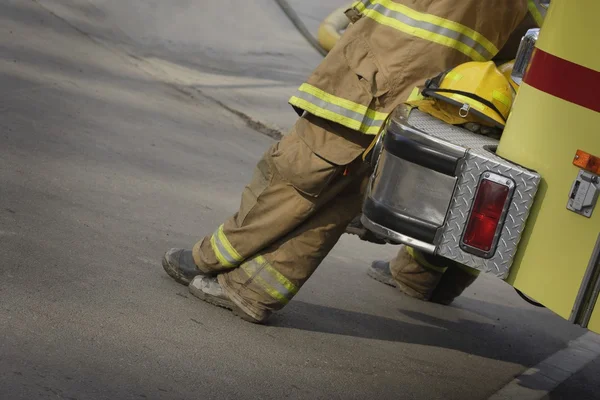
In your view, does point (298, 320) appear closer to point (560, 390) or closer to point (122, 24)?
point (560, 390)

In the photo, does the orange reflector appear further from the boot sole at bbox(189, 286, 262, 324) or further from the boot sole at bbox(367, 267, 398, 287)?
the boot sole at bbox(367, 267, 398, 287)

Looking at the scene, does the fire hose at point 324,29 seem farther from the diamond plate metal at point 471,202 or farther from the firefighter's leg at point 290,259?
the diamond plate metal at point 471,202

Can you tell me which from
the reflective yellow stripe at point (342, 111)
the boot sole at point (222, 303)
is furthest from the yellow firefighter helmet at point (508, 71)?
the boot sole at point (222, 303)

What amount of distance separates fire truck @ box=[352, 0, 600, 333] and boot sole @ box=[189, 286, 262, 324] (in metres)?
1.04

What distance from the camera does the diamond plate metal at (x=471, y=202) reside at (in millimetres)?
3363

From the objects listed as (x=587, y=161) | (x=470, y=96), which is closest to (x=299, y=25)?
(x=470, y=96)

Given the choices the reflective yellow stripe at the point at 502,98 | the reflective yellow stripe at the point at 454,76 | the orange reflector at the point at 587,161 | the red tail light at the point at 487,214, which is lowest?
the red tail light at the point at 487,214

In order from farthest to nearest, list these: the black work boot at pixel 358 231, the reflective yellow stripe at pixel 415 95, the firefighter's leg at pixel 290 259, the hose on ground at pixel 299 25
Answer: the hose on ground at pixel 299 25 < the black work boot at pixel 358 231 < the firefighter's leg at pixel 290 259 < the reflective yellow stripe at pixel 415 95

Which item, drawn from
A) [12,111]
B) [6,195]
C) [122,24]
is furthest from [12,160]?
[122,24]

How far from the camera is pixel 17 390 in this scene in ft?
10.4

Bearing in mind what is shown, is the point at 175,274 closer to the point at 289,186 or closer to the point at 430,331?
the point at 289,186

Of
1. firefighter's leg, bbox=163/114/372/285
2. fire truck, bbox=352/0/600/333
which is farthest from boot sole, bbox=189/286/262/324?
fire truck, bbox=352/0/600/333

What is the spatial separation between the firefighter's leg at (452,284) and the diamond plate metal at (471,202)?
234 cm

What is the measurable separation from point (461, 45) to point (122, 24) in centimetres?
778
